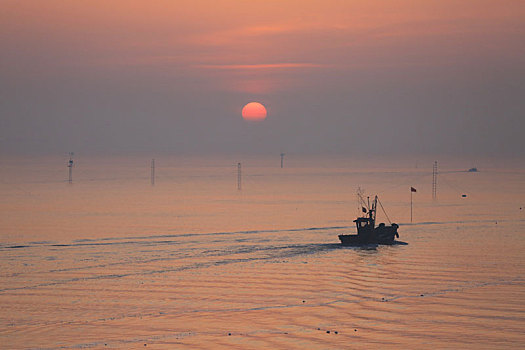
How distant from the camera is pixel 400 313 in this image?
64500 mm

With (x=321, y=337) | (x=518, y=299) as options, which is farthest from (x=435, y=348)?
(x=518, y=299)

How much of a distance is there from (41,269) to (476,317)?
51.0 meters

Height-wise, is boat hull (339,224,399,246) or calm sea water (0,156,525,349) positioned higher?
boat hull (339,224,399,246)

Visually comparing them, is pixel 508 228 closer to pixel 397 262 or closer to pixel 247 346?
pixel 397 262

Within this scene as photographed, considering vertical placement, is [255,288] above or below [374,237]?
below

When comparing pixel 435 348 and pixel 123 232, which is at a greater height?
pixel 123 232

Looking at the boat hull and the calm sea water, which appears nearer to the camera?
the calm sea water

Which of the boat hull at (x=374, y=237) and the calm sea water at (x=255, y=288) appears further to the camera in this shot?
the boat hull at (x=374, y=237)

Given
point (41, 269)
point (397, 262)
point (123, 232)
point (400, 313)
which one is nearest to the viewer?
point (400, 313)

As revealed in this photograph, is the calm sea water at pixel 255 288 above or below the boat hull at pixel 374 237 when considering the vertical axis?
below

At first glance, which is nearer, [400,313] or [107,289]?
[400,313]

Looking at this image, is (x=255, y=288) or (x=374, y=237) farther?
(x=374, y=237)

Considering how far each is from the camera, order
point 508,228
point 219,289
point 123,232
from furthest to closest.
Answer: point 508,228 < point 123,232 < point 219,289

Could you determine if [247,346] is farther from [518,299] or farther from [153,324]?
[518,299]
